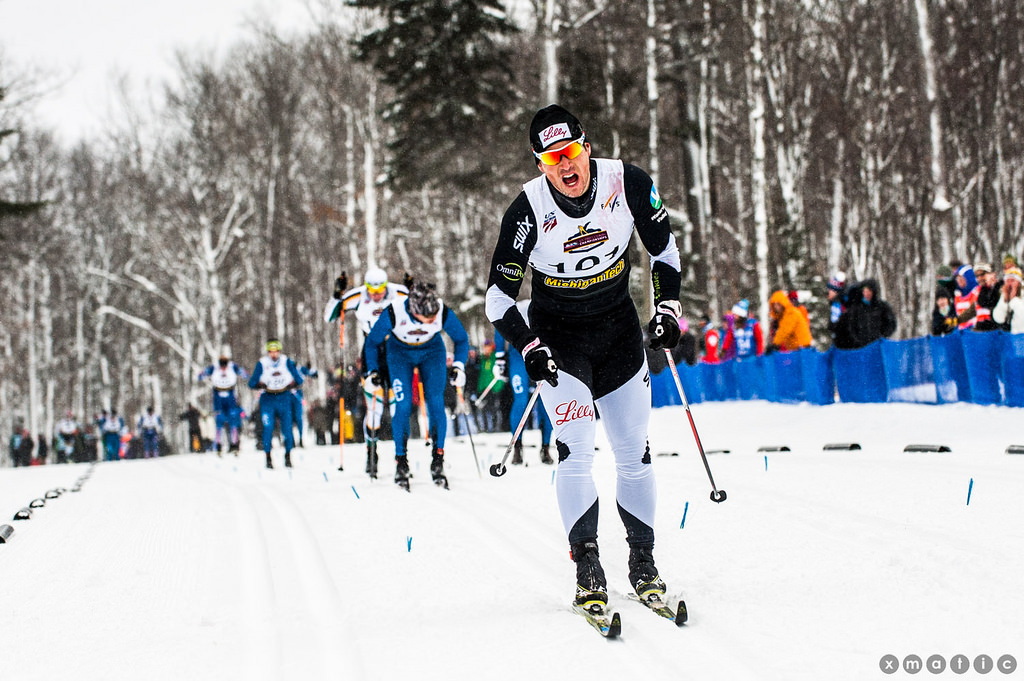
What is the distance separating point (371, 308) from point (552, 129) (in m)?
6.62

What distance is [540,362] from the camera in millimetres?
3842

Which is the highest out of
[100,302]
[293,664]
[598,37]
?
[598,37]

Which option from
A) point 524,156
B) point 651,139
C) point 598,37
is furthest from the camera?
point 598,37

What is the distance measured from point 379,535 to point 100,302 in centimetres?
3550

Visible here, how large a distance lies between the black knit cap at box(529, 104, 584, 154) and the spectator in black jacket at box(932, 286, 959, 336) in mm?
9499

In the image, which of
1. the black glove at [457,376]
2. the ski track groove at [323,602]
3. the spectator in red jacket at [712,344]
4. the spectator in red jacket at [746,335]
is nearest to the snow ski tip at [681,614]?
the ski track groove at [323,602]

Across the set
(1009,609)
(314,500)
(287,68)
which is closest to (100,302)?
(287,68)

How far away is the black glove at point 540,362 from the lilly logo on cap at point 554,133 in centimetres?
83

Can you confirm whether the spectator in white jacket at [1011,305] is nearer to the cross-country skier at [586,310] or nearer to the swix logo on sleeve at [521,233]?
the cross-country skier at [586,310]

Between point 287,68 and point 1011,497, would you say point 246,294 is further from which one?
point 1011,497

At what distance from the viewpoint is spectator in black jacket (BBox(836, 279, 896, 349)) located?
41.1 feet

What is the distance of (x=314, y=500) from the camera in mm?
7957

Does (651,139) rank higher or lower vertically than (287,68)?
lower

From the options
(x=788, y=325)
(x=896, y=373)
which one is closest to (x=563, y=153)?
(x=896, y=373)
